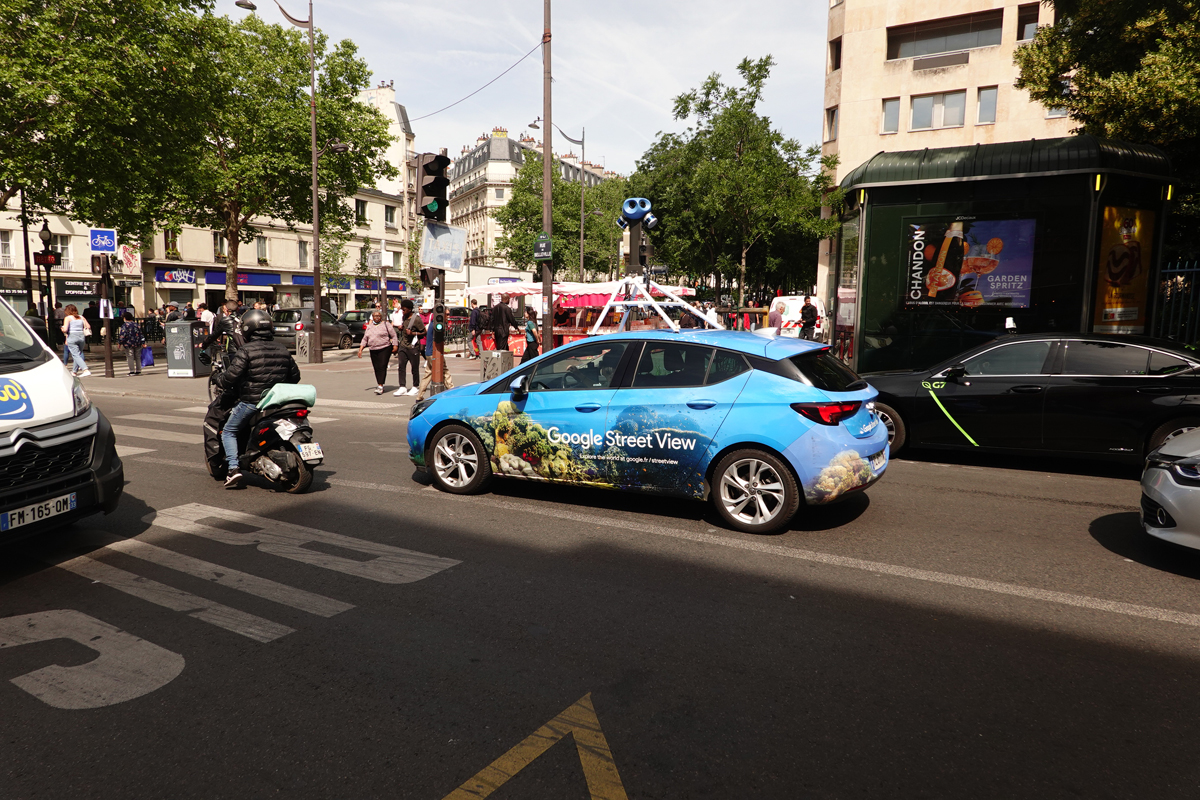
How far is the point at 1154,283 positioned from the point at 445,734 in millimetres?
10690

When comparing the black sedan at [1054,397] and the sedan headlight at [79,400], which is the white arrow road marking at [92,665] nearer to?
the sedan headlight at [79,400]

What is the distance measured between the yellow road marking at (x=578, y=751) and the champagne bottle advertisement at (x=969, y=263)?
8.87 metres

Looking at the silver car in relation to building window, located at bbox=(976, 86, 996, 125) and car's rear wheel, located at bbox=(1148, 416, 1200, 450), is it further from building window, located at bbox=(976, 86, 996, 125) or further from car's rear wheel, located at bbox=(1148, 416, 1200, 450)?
building window, located at bbox=(976, 86, 996, 125)

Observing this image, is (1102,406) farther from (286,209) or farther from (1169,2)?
(286,209)

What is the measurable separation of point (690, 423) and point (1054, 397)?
14.2 feet

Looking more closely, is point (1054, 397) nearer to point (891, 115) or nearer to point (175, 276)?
point (891, 115)

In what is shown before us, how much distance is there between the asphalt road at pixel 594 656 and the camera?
2764 millimetres

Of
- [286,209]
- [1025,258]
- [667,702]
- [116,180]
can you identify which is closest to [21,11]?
[116,180]

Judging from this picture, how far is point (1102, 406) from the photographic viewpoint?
7719 millimetres

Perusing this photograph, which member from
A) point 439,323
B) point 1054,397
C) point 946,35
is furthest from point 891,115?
point 1054,397

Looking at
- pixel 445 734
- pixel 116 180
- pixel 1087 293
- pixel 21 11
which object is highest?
pixel 21 11

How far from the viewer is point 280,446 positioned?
23.4 feet

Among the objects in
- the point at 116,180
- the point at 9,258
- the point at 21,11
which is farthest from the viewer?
the point at 9,258

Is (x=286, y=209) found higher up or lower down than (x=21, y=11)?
lower down
